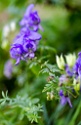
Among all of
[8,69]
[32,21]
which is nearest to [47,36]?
[8,69]

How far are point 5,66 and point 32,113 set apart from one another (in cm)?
61

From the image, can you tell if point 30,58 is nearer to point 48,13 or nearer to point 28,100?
point 28,100

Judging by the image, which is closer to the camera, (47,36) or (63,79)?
(63,79)

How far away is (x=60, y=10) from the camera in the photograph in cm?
163

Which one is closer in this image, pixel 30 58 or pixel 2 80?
pixel 30 58

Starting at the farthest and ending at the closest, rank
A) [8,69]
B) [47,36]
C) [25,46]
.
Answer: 1. [47,36]
2. [8,69]
3. [25,46]

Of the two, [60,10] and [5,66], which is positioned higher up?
[60,10]

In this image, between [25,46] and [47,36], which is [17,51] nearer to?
[25,46]

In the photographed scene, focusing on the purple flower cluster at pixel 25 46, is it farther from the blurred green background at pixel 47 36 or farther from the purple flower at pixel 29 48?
the blurred green background at pixel 47 36

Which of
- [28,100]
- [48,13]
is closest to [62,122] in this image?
[28,100]

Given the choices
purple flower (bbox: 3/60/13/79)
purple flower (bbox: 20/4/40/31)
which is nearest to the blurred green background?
purple flower (bbox: 3/60/13/79)

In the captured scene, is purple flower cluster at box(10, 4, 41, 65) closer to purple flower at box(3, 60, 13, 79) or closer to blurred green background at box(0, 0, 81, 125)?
blurred green background at box(0, 0, 81, 125)

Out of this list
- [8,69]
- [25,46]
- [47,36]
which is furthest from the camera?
[47,36]

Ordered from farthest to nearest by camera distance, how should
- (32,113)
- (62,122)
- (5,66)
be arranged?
1. (5,66)
2. (62,122)
3. (32,113)
